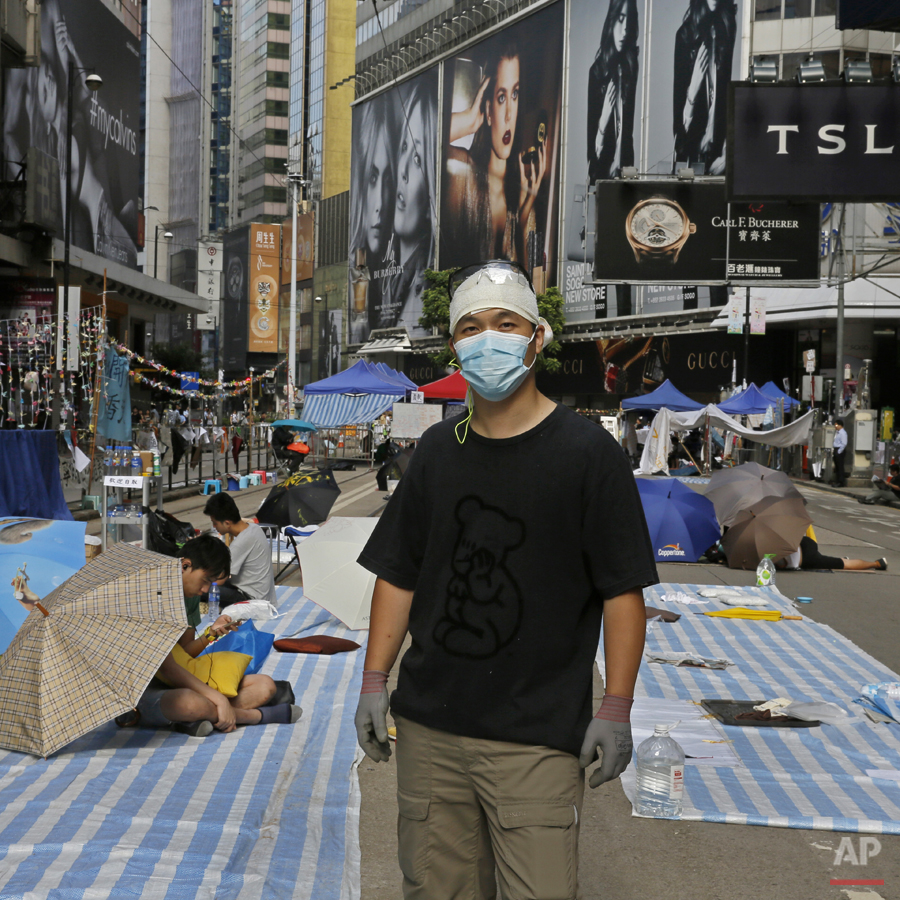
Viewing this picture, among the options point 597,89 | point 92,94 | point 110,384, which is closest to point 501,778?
point 110,384

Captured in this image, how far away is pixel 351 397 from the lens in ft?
97.2

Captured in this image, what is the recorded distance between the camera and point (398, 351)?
68.2m

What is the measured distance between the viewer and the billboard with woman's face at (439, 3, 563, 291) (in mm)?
55438

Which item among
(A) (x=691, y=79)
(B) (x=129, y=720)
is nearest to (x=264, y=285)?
(A) (x=691, y=79)

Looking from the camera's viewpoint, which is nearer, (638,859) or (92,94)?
(638,859)

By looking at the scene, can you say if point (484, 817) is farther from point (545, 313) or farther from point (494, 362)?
point (545, 313)

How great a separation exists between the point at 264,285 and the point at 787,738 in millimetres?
103161

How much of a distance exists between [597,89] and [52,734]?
51.1 meters

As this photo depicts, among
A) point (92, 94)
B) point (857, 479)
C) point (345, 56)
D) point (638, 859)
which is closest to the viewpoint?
point (638, 859)

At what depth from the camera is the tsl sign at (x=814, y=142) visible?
904 centimetres

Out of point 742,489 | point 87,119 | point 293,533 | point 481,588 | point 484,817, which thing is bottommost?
point 293,533

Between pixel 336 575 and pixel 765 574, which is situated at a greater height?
pixel 336 575

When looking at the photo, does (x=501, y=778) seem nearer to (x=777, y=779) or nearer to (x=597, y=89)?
(x=777, y=779)

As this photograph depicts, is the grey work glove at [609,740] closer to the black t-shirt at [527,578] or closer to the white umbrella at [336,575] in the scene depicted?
the black t-shirt at [527,578]
